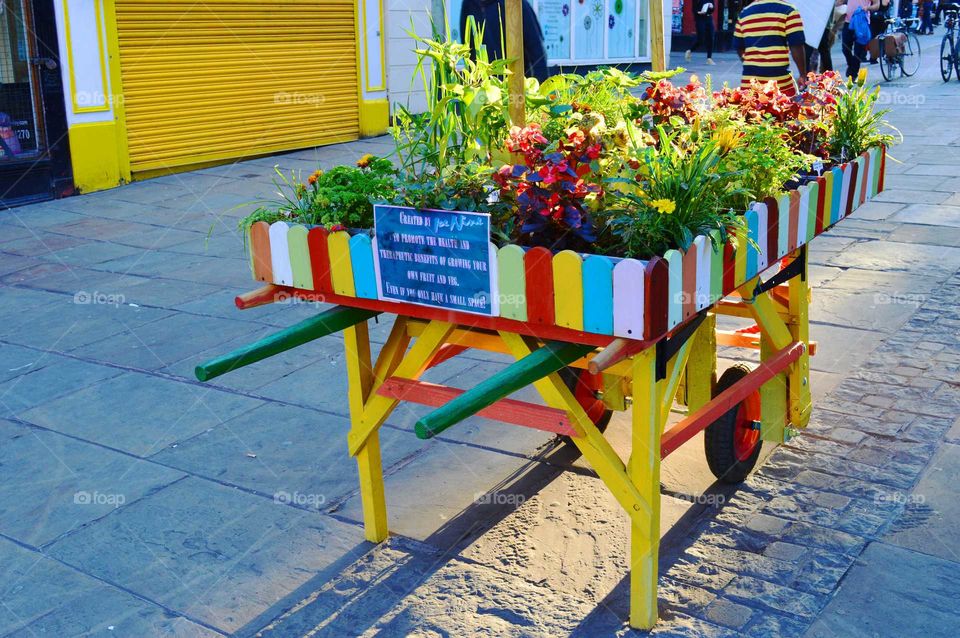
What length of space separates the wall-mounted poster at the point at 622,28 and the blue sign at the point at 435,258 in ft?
59.0

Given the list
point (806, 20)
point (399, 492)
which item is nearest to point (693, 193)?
point (399, 492)

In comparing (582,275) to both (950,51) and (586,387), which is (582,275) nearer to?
(586,387)

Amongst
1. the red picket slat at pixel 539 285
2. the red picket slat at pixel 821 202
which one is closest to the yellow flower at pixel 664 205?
the red picket slat at pixel 539 285

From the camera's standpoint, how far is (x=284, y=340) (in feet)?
9.75

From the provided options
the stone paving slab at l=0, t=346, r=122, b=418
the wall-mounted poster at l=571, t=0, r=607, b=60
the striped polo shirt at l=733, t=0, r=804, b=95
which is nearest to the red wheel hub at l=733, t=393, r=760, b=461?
the stone paving slab at l=0, t=346, r=122, b=418

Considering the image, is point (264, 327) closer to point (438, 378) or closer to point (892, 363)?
point (438, 378)

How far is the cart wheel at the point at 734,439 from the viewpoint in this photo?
3832 millimetres

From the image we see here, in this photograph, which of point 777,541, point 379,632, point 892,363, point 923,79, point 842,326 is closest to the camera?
point 379,632

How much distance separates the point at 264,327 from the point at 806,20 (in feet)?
17.3

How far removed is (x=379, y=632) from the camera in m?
3.09

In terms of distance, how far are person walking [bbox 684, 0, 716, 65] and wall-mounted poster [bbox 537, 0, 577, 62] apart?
4604mm

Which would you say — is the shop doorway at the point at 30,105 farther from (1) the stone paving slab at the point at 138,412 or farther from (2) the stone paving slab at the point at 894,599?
(2) the stone paving slab at the point at 894,599

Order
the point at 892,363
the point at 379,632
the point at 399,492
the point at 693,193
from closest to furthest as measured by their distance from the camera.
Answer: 1. the point at 693,193
2. the point at 379,632
3. the point at 399,492
4. the point at 892,363

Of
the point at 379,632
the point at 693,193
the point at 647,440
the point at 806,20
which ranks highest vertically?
the point at 806,20
